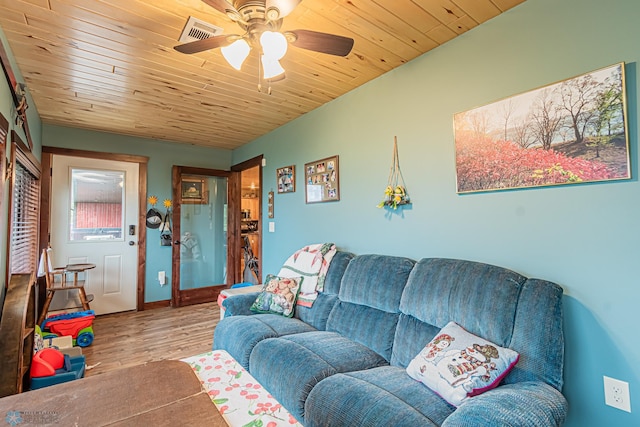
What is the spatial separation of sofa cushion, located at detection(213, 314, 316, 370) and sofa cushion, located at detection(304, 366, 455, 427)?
0.69 m

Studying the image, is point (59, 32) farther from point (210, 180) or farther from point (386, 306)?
point (210, 180)

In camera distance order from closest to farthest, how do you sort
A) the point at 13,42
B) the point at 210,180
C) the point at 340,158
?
the point at 13,42 → the point at 340,158 → the point at 210,180

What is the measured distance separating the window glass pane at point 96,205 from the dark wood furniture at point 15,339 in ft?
5.92

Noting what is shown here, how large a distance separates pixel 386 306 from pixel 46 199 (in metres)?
4.12

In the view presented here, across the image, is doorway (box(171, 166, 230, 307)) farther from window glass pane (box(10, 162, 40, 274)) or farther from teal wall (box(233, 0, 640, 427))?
teal wall (box(233, 0, 640, 427))

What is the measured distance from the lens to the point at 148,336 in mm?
3387

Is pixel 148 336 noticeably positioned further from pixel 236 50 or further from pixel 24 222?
pixel 236 50

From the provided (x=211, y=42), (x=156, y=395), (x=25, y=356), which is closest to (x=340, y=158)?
(x=211, y=42)

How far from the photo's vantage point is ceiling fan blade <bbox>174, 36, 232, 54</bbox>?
157 centimetres

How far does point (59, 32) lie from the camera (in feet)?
6.25

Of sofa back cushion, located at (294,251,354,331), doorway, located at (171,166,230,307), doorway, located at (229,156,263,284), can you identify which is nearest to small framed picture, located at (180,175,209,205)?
doorway, located at (171,166,230,307)

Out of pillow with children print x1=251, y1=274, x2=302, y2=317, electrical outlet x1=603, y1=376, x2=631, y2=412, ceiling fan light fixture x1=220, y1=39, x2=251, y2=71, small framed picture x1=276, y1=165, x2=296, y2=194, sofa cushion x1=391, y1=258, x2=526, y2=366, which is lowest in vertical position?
electrical outlet x1=603, y1=376, x2=631, y2=412

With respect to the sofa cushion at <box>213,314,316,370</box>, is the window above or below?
above

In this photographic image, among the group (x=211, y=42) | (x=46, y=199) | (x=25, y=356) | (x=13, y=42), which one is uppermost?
(x=13, y=42)
